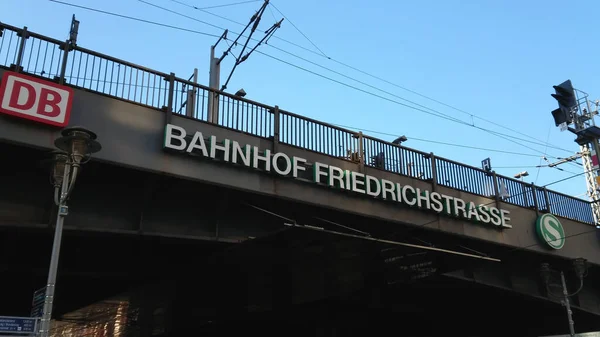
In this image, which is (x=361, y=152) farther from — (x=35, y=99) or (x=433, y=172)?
(x=35, y=99)

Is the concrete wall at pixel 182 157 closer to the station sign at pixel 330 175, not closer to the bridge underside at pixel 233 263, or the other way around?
the station sign at pixel 330 175

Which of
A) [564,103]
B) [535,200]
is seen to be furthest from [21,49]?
[564,103]

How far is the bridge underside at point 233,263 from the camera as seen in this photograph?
13.4 metres

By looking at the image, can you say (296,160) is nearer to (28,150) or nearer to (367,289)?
(28,150)

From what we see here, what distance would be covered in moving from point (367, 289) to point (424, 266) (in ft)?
12.8

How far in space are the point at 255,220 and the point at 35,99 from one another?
21.2 ft

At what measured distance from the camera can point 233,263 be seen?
57.4 feet

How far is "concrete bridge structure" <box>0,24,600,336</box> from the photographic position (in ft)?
42.5

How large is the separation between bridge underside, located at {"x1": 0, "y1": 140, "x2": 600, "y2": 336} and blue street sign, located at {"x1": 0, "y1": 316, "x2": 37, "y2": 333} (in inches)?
125

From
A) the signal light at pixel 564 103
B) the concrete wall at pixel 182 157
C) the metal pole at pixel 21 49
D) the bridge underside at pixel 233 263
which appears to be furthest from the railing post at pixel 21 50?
the signal light at pixel 564 103

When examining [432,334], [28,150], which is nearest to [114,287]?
[28,150]

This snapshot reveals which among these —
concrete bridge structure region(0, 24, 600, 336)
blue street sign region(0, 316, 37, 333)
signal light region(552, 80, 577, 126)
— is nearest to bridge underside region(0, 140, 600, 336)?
concrete bridge structure region(0, 24, 600, 336)

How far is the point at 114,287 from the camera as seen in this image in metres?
22.5

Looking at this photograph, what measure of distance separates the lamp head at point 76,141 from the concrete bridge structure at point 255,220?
1.01m
